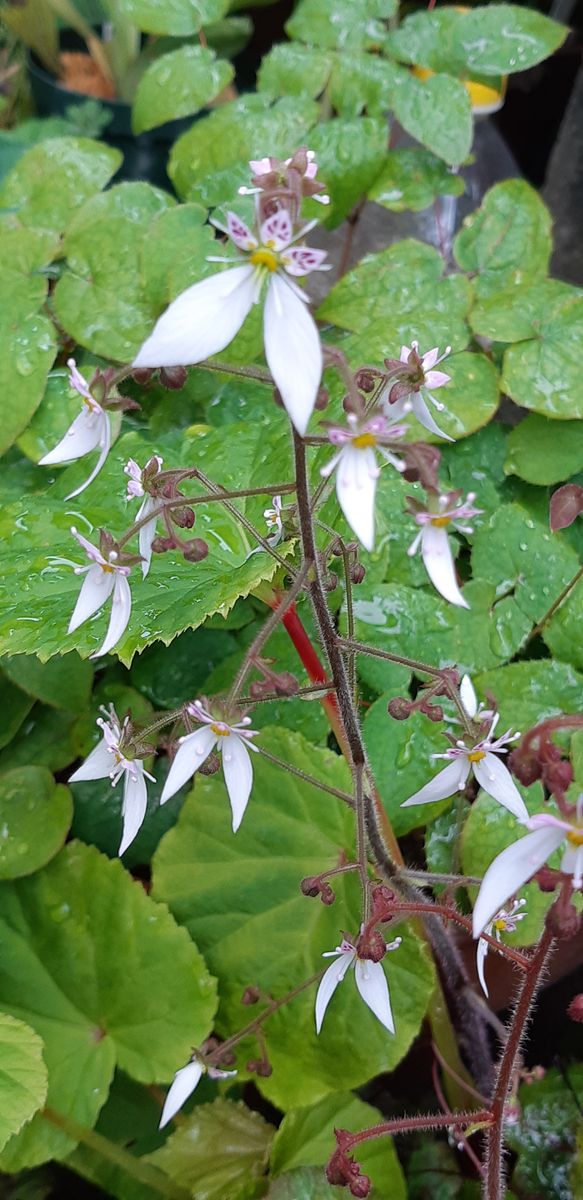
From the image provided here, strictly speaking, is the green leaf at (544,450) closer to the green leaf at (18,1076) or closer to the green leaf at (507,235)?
the green leaf at (507,235)

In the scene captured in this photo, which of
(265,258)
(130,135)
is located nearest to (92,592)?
(265,258)

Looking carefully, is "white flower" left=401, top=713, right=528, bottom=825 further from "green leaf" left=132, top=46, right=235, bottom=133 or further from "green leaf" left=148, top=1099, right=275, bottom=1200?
"green leaf" left=132, top=46, right=235, bottom=133

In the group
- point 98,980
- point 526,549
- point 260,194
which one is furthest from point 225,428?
point 98,980

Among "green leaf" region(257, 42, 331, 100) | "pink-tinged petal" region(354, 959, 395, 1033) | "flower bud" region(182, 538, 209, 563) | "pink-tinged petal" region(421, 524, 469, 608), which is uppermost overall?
"green leaf" region(257, 42, 331, 100)

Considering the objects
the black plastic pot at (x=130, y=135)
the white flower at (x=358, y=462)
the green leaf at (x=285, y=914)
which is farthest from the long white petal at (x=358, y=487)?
the black plastic pot at (x=130, y=135)

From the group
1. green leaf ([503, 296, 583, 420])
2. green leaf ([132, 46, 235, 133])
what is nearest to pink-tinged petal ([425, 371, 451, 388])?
green leaf ([503, 296, 583, 420])

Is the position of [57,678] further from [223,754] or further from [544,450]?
[544,450]

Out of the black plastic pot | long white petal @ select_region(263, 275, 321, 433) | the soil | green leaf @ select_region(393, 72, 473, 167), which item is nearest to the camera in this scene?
long white petal @ select_region(263, 275, 321, 433)

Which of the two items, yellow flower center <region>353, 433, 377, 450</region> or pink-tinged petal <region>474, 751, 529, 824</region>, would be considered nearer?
yellow flower center <region>353, 433, 377, 450</region>
